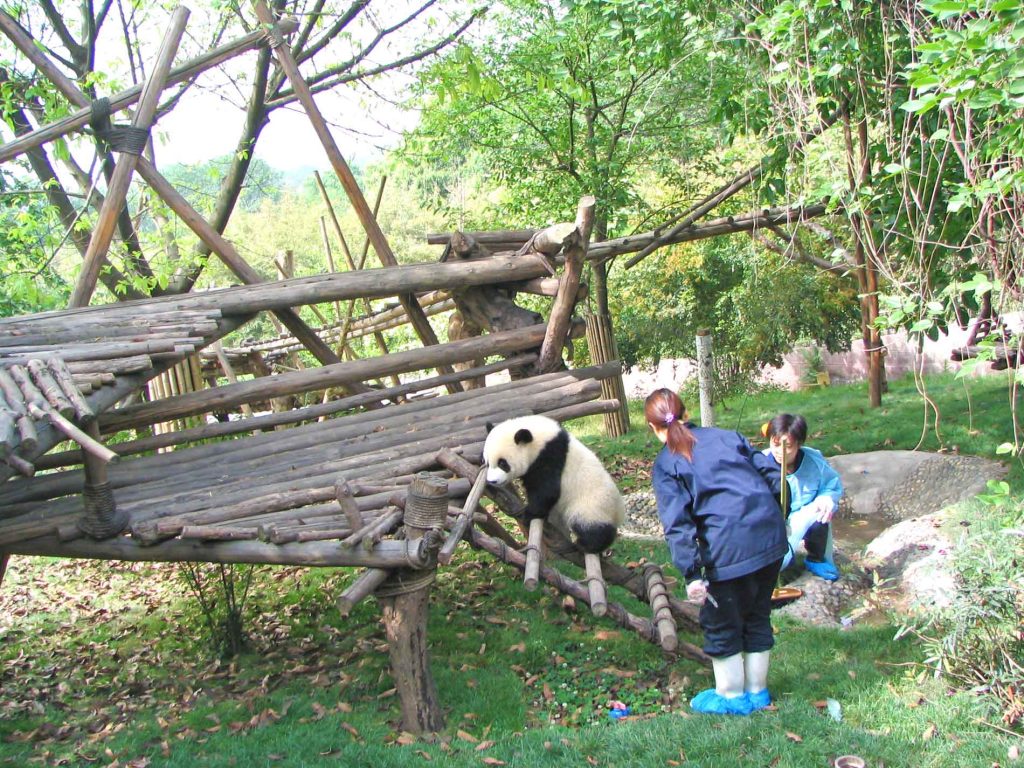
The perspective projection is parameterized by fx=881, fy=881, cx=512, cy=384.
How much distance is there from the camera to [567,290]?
6055mm

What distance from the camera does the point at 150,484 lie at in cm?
475

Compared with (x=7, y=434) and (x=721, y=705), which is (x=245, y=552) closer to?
(x=7, y=434)

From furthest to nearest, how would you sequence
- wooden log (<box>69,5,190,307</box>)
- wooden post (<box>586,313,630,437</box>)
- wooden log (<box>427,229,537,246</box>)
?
wooden post (<box>586,313,630,437</box>) < wooden log (<box>427,229,537,246</box>) < wooden log (<box>69,5,190,307</box>)

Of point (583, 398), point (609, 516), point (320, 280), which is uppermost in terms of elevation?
point (320, 280)

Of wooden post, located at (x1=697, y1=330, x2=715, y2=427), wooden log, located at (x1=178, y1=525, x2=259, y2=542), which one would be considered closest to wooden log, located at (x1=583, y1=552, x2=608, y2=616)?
wooden log, located at (x1=178, y1=525, x2=259, y2=542)

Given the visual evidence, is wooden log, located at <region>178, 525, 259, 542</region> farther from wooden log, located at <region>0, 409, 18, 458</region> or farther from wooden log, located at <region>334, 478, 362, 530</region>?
wooden log, located at <region>0, 409, 18, 458</region>

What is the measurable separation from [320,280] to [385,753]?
3.24 m

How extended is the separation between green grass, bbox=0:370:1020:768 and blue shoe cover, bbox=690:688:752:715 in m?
0.12

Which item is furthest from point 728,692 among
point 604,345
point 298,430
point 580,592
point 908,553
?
point 604,345

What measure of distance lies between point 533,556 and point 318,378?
2185 mm

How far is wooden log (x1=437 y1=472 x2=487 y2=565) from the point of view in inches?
161

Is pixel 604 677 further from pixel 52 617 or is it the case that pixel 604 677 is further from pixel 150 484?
pixel 52 617

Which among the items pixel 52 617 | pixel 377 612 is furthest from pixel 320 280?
pixel 52 617

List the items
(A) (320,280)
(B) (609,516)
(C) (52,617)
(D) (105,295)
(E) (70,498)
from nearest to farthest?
(E) (70,498), (B) (609,516), (A) (320,280), (C) (52,617), (D) (105,295)
